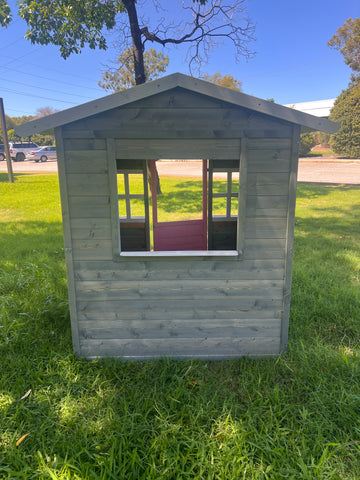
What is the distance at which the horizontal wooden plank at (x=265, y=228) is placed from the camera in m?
3.26

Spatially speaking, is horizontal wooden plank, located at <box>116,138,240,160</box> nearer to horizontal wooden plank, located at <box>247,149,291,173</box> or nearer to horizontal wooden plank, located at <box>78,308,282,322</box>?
horizontal wooden plank, located at <box>247,149,291,173</box>

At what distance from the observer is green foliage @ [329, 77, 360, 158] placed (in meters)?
23.8

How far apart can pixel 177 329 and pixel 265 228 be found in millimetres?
1468

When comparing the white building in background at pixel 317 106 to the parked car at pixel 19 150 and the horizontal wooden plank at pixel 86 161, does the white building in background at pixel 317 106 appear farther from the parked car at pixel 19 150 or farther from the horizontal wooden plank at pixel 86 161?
the horizontal wooden plank at pixel 86 161

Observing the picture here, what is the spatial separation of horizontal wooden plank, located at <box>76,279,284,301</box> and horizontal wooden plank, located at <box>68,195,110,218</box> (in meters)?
0.73

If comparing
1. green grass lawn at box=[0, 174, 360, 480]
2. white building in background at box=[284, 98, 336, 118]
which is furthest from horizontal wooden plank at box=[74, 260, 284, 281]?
white building in background at box=[284, 98, 336, 118]

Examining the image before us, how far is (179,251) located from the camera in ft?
10.8

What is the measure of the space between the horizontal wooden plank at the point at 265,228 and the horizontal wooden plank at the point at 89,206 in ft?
4.80

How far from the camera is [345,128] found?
24500mm

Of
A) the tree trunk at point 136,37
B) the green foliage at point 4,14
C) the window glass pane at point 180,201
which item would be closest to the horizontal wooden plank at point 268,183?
the window glass pane at point 180,201

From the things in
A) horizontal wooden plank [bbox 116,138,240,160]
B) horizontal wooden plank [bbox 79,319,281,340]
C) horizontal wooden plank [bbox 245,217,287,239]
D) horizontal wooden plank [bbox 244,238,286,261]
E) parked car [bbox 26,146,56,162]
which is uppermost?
parked car [bbox 26,146,56,162]

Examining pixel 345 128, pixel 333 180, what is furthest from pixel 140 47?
pixel 345 128

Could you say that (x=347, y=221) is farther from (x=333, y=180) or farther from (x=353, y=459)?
(x=333, y=180)

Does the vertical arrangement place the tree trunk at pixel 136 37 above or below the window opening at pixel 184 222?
above
